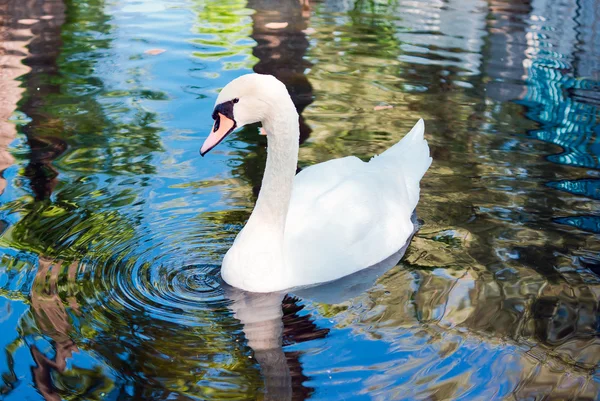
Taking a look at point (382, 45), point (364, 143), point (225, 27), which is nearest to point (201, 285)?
point (364, 143)

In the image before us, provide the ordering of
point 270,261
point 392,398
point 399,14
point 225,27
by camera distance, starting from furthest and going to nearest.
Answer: point 399,14
point 225,27
point 270,261
point 392,398

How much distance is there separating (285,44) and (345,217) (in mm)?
5915

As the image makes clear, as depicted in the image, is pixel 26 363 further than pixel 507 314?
No

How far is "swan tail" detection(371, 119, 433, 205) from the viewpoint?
564 centimetres

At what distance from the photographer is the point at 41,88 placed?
27.4 feet

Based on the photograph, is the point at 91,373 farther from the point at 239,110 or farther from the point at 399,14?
the point at 399,14

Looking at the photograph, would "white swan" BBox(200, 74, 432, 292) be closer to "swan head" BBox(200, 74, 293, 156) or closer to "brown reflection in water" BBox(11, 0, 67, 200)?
"swan head" BBox(200, 74, 293, 156)

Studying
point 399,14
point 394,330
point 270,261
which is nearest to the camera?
point 394,330

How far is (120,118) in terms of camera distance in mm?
7355

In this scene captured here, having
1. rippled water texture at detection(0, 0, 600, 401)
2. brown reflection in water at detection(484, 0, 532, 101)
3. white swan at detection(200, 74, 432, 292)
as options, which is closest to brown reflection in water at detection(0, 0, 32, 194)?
rippled water texture at detection(0, 0, 600, 401)

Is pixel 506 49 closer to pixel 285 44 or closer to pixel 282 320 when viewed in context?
pixel 285 44

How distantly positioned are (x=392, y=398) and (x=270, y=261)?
1.24m

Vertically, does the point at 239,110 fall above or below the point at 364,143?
above

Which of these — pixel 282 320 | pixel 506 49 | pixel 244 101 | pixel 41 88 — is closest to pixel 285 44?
pixel 506 49
